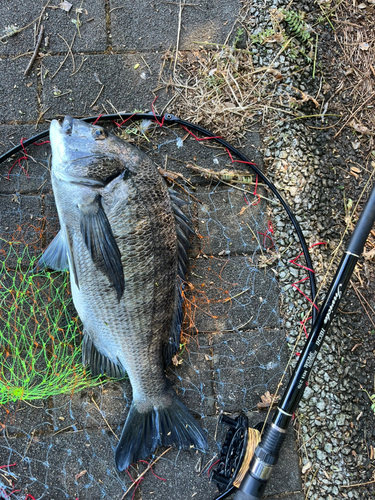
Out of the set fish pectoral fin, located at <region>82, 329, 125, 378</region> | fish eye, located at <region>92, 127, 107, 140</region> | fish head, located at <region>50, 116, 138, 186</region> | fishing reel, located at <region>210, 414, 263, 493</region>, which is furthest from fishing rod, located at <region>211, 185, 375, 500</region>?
fish eye, located at <region>92, 127, 107, 140</region>

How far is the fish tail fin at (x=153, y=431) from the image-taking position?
258 centimetres

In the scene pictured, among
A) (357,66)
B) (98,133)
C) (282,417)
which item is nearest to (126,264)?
(98,133)

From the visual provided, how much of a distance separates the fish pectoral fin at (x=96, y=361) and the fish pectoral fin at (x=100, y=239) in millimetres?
521

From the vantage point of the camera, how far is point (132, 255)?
2.41 meters

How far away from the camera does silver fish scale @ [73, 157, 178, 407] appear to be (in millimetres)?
2393

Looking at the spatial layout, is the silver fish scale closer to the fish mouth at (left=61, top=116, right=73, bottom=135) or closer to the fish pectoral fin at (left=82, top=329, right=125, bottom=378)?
the fish pectoral fin at (left=82, top=329, right=125, bottom=378)

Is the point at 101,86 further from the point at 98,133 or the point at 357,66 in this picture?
the point at 357,66

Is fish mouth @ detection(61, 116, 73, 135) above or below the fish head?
above

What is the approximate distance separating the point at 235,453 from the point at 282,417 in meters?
0.42

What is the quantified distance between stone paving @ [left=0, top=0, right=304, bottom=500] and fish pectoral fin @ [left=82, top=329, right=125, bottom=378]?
129 millimetres

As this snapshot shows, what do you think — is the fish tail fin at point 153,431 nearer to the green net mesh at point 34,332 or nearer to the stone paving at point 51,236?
the stone paving at point 51,236

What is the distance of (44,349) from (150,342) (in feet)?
2.37

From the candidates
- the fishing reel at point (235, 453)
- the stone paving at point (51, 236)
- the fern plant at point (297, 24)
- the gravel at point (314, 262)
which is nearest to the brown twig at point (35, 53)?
the stone paving at point (51, 236)

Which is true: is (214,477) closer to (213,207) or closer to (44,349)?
(44,349)
